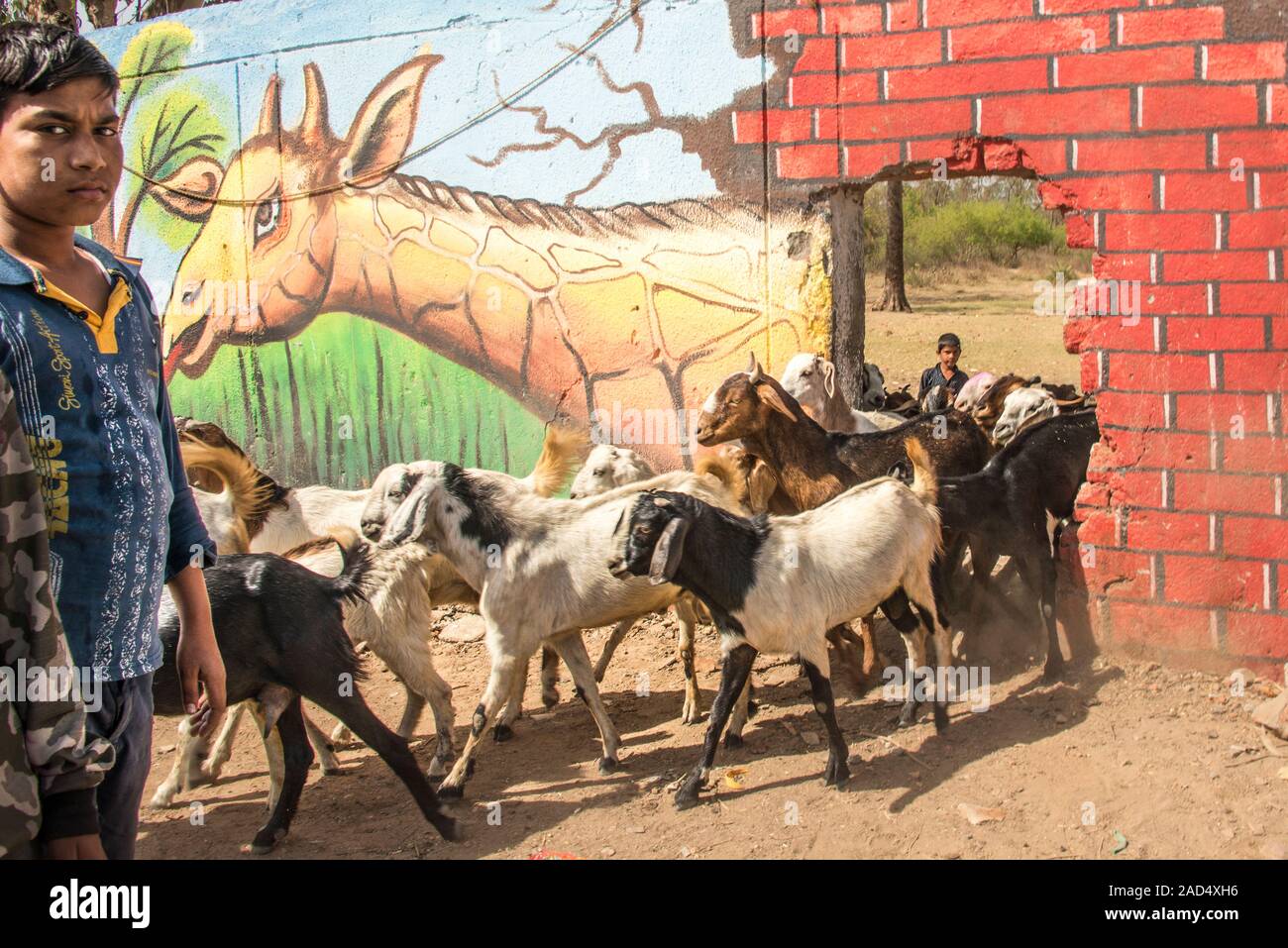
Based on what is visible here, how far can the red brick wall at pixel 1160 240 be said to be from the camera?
5.92 m

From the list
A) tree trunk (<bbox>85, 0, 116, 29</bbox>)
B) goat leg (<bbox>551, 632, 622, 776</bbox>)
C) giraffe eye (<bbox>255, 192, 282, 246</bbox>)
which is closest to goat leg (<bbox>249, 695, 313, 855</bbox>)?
goat leg (<bbox>551, 632, 622, 776</bbox>)

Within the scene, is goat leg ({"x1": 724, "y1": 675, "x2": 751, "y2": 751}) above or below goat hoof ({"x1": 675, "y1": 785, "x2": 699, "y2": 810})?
above

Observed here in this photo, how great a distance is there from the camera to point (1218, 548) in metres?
6.09

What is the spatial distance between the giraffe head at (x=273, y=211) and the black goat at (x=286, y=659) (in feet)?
13.6

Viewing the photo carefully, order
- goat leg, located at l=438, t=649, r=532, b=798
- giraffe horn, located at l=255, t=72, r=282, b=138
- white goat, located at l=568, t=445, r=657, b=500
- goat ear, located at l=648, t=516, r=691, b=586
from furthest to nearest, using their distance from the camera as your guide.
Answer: giraffe horn, located at l=255, t=72, r=282, b=138 → white goat, located at l=568, t=445, r=657, b=500 → goat leg, located at l=438, t=649, r=532, b=798 → goat ear, located at l=648, t=516, r=691, b=586

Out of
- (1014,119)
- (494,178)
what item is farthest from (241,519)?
(1014,119)

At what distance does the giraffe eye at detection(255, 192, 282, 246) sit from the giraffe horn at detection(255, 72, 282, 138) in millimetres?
484

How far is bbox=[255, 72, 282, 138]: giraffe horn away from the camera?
29.4 feet

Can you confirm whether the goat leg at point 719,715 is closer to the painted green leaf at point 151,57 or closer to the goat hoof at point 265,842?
the goat hoof at point 265,842

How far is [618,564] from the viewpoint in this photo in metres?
5.31

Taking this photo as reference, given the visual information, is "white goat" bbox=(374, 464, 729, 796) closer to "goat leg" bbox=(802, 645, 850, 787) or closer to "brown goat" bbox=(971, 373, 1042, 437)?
"goat leg" bbox=(802, 645, 850, 787)

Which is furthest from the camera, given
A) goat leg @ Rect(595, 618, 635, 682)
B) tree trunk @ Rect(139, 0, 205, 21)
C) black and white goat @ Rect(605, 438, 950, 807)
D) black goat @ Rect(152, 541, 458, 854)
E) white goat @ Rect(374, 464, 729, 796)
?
tree trunk @ Rect(139, 0, 205, 21)
